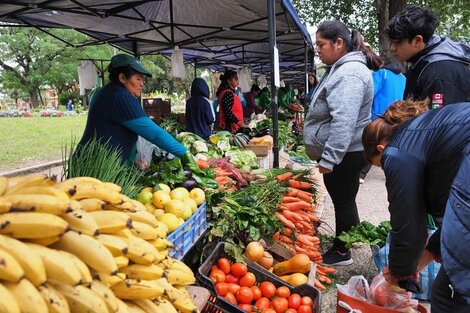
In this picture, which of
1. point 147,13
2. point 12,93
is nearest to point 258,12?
point 147,13

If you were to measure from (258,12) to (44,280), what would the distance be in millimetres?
5998

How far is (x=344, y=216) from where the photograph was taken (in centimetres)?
365

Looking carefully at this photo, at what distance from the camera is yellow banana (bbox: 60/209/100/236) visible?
1132mm

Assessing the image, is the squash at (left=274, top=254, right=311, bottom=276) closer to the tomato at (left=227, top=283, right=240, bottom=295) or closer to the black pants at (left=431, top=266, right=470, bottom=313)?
the tomato at (left=227, top=283, right=240, bottom=295)

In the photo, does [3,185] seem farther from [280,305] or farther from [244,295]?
[280,305]

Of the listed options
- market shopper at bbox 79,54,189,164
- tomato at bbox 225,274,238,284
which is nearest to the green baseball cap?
market shopper at bbox 79,54,189,164

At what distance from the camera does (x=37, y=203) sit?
1.07m

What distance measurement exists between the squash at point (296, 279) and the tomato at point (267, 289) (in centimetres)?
22

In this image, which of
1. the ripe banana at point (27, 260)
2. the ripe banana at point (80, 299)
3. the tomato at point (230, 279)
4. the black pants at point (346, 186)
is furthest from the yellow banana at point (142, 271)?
the black pants at point (346, 186)

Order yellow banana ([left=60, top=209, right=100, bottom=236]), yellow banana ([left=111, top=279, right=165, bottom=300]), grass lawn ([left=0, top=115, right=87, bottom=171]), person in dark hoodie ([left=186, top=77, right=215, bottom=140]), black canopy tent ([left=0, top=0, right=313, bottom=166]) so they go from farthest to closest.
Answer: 1. grass lawn ([left=0, top=115, right=87, bottom=171])
2. person in dark hoodie ([left=186, top=77, right=215, bottom=140])
3. black canopy tent ([left=0, top=0, right=313, bottom=166])
4. yellow banana ([left=111, top=279, right=165, bottom=300])
5. yellow banana ([left=60, top=209, right=100, bottom=236])

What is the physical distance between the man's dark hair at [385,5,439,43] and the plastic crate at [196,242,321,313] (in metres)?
1.96

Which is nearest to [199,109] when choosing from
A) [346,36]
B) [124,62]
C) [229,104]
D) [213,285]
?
[229,104]

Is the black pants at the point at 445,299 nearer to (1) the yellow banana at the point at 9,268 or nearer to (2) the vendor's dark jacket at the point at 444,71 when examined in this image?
(2) the vendor's dark jacket at the point at 444,71

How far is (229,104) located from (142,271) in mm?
5675
